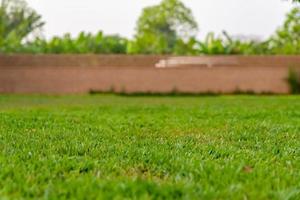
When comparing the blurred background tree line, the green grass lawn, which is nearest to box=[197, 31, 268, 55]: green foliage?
the blurred background tree line

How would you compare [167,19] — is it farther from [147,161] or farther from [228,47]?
[147,161]

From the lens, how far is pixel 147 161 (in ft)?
15.4

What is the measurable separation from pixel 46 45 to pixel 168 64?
7.11 m

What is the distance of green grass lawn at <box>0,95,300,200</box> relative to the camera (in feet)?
11.5

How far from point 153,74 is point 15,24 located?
20.1m

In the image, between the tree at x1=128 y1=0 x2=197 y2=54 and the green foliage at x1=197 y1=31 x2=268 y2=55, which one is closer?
the green foliage at x1=197 y1=31 x2=268 y2=55

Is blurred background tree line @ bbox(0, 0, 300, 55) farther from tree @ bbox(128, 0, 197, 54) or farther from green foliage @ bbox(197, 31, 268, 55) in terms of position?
tree @ bbox(128, 0, 197, 54)

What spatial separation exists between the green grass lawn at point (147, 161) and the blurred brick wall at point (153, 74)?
17.4m

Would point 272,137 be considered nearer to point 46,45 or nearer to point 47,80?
point 47,80

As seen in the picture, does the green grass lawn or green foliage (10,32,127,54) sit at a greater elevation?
green foliage (10,32,127,54)

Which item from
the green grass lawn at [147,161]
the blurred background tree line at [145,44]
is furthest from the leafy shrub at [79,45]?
the green grass lawn at [147,161]

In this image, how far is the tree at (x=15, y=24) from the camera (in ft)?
95.5

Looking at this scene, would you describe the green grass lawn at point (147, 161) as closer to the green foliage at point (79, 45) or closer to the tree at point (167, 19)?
the green foliage at point (79, 45)

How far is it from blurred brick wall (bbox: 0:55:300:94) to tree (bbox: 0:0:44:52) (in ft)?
12.6
